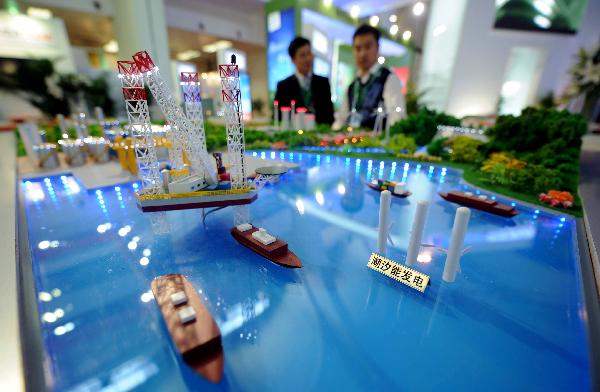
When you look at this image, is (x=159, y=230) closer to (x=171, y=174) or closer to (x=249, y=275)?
(x=171, y=174)

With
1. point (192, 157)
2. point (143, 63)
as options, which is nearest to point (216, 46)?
point (192, 157)

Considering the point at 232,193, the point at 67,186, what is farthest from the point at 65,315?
the point at 67,186

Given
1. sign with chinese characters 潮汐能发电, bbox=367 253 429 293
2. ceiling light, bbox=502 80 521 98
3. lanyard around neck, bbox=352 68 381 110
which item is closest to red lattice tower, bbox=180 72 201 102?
sign with chinese characters 潮汐能发电, bbox=367 253 429 293

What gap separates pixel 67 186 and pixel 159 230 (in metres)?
7.24

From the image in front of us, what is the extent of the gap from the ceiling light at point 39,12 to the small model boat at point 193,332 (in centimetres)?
3278

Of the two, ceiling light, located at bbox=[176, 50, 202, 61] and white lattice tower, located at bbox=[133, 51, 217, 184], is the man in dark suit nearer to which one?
white lattice tower, located at bbox=[133, 51, 217, 184]

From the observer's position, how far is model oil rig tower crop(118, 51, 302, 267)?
618 cm

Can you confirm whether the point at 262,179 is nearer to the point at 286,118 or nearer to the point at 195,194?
the point at 195,194

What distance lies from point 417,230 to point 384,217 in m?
0.71

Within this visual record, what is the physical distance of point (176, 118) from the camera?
21.7 ft

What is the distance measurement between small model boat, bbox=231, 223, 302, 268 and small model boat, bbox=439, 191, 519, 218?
634cm

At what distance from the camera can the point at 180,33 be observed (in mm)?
33438

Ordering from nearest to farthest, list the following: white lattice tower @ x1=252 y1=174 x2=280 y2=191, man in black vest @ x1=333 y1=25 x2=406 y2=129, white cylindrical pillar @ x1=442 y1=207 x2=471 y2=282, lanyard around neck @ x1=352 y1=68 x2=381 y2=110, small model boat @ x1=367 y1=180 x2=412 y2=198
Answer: white cylindrical pillar @ x1=442 y1=207 x2=471 y2=282 < white lattice tower @ x1=252 y1=174 x2=280 y2=191 < small model boat @ x1=367 y1=180 x2=412 y2=198 < man in black vest @ x1=333 y1=25 x2=406 y2=129 < lanyard around neck @ x1=352 y1=68 x2=381 y2=110

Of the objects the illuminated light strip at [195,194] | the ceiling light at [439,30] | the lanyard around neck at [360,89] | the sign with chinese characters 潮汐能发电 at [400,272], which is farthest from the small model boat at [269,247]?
the ceiling light at [439,30]
